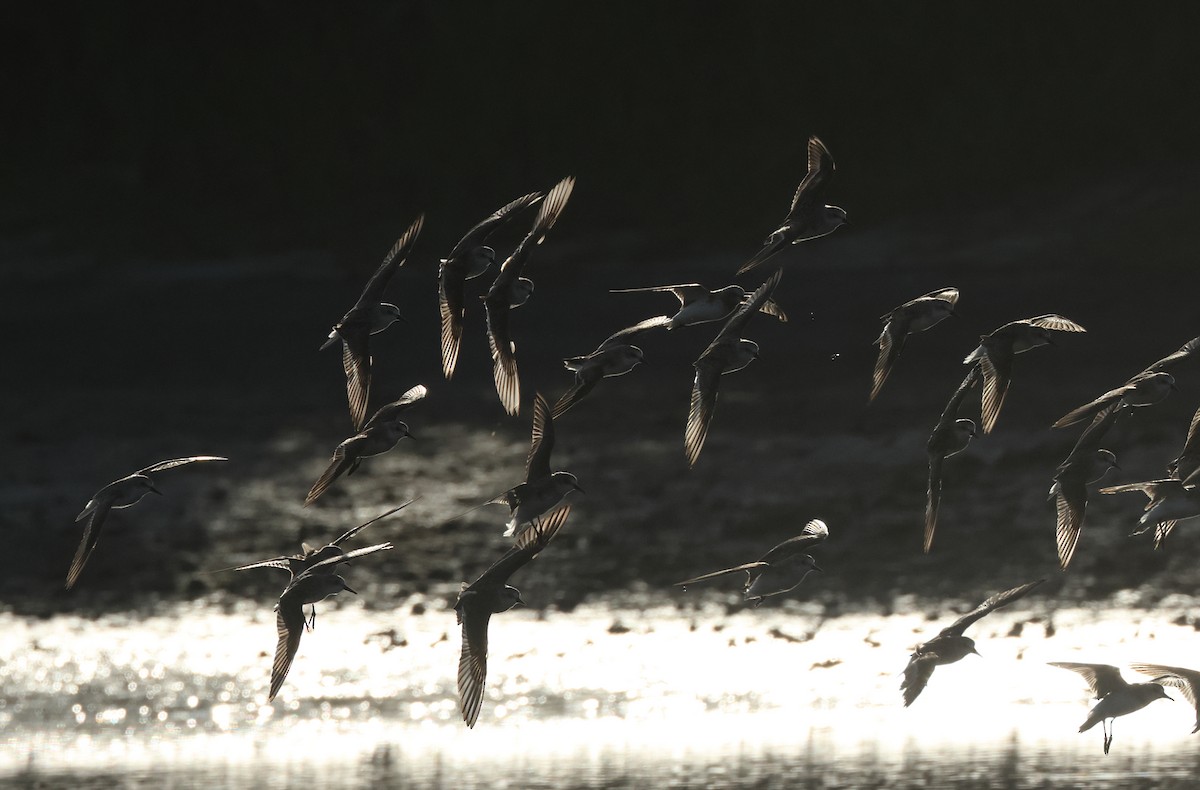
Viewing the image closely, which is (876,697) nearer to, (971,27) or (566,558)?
(566,558)

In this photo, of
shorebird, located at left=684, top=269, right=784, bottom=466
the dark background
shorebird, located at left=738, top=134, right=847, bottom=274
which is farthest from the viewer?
the dark background

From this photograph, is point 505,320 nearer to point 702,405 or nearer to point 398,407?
point 398,407

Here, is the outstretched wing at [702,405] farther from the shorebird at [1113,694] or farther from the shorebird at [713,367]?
the shorebird at [1113,694]

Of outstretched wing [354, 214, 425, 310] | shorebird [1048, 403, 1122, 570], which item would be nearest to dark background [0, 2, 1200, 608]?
shorebird [1048, 403, 1122, 570]

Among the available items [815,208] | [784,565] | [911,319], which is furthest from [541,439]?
[784,565]

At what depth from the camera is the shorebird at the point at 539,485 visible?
12188 mm

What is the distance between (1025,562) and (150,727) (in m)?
8.18

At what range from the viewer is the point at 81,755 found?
584 inches

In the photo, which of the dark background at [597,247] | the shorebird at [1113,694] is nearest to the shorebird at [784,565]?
the shorebird at [1113,694]

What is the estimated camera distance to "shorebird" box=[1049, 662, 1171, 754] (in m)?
12.1

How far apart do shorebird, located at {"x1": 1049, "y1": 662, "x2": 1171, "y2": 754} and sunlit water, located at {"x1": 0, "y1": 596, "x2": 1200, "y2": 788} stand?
3.31ft

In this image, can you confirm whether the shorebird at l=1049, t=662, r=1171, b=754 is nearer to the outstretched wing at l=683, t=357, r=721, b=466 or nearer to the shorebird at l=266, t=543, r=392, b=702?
the outstretched wing at l=683, t=357, r=721, b=466

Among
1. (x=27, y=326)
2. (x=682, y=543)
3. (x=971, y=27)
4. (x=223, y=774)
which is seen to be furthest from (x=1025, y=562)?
(x=971, y=27)

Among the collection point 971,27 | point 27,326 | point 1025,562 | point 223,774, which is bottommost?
point 223,774
